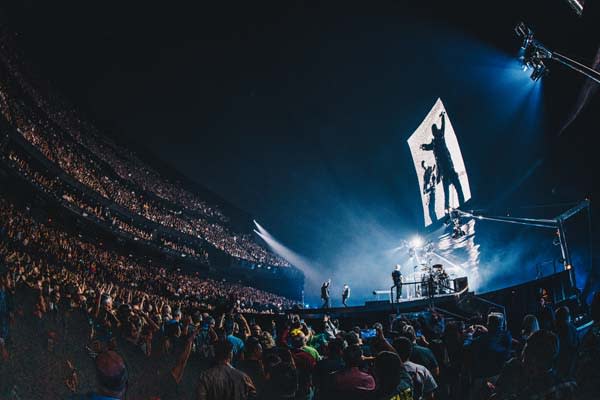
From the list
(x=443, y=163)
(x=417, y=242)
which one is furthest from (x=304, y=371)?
(x=417, y=242)

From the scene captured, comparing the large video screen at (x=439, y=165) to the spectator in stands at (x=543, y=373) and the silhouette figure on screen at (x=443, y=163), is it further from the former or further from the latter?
the spectator in stands at (x=543, y=373)

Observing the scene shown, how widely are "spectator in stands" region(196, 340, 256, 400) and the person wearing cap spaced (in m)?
1.42

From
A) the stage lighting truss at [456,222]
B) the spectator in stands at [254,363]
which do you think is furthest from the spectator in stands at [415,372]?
the stage lighting truss at [456,222]

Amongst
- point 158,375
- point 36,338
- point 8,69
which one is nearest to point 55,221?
point 8,69

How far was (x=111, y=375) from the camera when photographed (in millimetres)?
3018

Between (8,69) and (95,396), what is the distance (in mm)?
25471

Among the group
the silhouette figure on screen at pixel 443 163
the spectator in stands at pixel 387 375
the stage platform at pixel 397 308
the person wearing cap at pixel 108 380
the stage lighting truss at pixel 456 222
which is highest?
the silhouette figure on screen at pixel 443 163

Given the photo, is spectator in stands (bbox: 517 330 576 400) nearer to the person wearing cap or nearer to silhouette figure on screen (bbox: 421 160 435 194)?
the person wearing cap

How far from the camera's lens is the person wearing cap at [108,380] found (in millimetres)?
2992

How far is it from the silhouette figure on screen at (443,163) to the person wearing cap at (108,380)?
26.0 metres

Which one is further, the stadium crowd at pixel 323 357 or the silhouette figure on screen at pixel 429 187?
the silhouette figure on screen at pixel 429 187

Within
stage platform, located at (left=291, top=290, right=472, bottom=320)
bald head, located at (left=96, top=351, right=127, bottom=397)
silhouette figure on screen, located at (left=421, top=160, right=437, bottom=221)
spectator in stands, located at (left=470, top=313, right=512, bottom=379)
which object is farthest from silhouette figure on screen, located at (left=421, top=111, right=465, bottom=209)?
bald head, located at (left=96, top=351, right=127, bottom=397)

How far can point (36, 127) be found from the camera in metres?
23.0

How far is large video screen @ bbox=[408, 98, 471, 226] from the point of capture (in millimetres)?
26078
